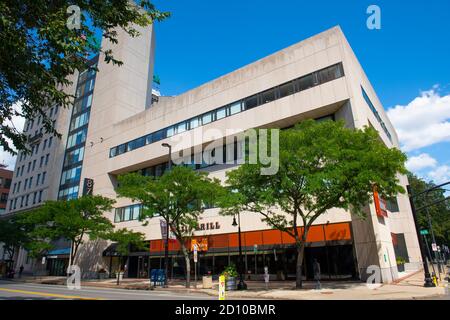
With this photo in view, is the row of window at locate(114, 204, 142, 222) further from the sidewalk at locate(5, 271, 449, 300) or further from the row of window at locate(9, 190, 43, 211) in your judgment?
the row of window at locate(9, 190, 43, 211)

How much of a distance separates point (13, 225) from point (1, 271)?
283 inches

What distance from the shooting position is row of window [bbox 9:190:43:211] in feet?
188

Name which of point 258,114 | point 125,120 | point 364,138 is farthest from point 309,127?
point 125,120

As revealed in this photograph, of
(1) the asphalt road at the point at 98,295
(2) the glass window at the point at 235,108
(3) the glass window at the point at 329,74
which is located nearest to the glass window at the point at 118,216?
(1) the asphalt road at the point at 98,295

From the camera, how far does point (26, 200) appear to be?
60.2 m

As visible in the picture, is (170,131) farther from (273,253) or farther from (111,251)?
(273,253)

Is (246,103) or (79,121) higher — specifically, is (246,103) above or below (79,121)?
below

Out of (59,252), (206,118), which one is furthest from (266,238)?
(59,252)

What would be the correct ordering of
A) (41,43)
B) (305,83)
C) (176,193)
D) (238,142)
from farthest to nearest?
(238,142)
(305,83)
(176,193)
(41,43)

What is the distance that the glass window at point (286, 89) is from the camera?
27.8 m

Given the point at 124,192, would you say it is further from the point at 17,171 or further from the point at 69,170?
the point at 17,171

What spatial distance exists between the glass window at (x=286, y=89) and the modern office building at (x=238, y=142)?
10 centimetres

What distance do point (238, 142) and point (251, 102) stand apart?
13.1ft

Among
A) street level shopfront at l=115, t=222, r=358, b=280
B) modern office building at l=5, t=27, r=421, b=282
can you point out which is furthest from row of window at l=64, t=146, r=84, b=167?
street level shopfront at l=115, t=222, r=358, b=280
